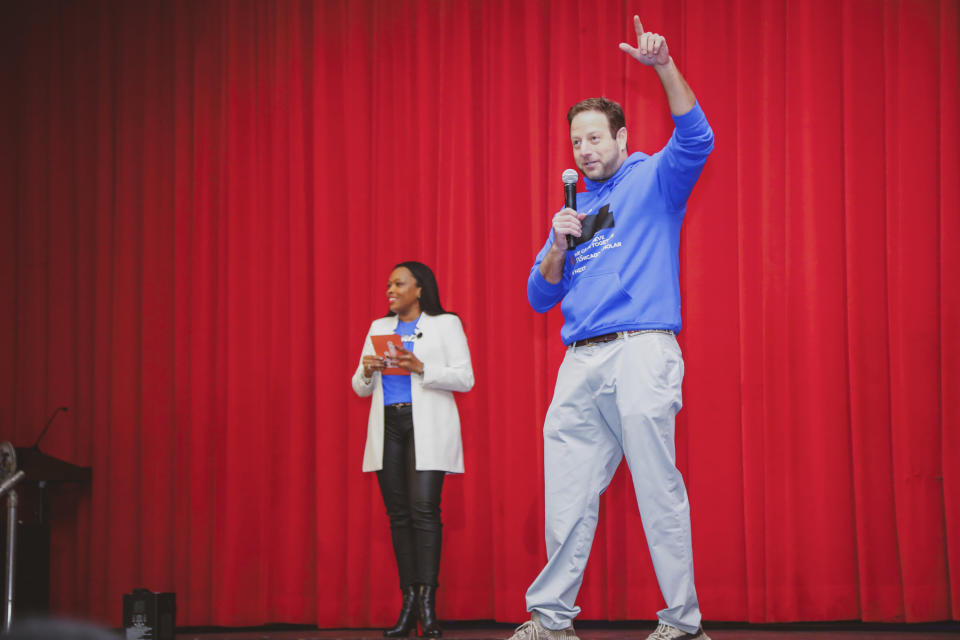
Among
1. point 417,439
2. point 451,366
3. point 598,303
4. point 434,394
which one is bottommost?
point 417,439

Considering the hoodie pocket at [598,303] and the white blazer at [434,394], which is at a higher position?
the hoodie pocket at [598,303]

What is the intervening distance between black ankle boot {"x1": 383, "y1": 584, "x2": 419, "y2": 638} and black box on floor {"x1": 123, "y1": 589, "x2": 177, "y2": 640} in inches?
32.2

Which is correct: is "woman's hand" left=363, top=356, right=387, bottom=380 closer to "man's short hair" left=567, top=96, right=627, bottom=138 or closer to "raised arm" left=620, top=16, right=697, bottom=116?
"man's short hair" left=567, top=96, right=627, bottom=138

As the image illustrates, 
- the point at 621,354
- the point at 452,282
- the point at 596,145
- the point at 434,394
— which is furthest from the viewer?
the point at 452,282

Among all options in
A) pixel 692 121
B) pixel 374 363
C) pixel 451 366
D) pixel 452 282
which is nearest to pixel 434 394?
pixel 451 366

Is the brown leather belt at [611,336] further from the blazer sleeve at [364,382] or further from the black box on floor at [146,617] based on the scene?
the black box on floor at [146,617]

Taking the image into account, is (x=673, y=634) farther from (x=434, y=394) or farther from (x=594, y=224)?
(x=434, y=394)

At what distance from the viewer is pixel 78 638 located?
68 centimetres

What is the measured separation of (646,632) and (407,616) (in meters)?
0.91

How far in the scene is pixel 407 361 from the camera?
3.16m

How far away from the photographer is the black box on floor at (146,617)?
3148mm

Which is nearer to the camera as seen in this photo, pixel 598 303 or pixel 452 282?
pixel 598 303

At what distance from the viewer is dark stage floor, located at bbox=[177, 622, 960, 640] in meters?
3.07

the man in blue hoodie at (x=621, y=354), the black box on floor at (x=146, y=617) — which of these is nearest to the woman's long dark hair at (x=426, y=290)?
the man in blue hoodie at (x=621, y=354)
